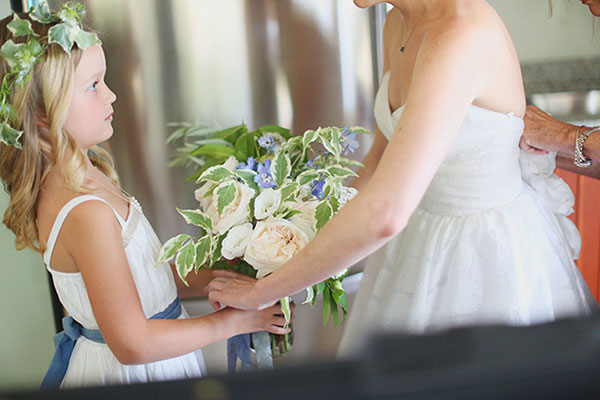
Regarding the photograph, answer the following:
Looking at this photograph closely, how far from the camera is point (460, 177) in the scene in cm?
92

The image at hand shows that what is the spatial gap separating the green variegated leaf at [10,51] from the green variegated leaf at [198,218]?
1.03ft

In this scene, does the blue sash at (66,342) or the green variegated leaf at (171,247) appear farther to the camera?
the blue sash at (66,342)

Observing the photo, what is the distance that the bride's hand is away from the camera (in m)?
0.72

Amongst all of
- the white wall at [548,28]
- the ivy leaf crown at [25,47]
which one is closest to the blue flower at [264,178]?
the ivy leaf crown at [25,47]

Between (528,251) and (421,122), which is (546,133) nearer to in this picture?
(528,251)

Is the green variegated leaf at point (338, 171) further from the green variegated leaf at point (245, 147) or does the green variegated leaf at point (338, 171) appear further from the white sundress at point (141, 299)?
the white sundress at point (141, 299)

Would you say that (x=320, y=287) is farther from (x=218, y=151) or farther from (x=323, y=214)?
(x=218, y=151)

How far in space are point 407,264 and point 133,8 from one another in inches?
33.6

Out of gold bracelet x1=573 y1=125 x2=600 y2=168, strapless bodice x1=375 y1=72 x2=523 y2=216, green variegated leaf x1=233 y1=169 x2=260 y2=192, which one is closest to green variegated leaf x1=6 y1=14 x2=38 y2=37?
green variegated leaf x1=233 y1=169 x2=260 y2=192

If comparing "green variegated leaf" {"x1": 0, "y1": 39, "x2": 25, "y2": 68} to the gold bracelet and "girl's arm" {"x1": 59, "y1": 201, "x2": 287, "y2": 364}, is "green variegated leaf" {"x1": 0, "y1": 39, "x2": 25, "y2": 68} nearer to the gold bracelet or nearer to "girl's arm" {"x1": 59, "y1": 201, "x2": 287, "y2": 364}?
"girl's arm" {"x1": 59, "y1": 201, "x2": 287, "y2": 364}

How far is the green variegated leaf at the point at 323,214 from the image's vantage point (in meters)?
0.71

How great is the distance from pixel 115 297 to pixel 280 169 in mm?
288

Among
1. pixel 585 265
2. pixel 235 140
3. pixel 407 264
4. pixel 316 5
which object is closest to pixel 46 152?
pixel 235 140

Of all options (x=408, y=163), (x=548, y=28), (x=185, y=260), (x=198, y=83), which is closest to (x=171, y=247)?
(x=185, y=260)
